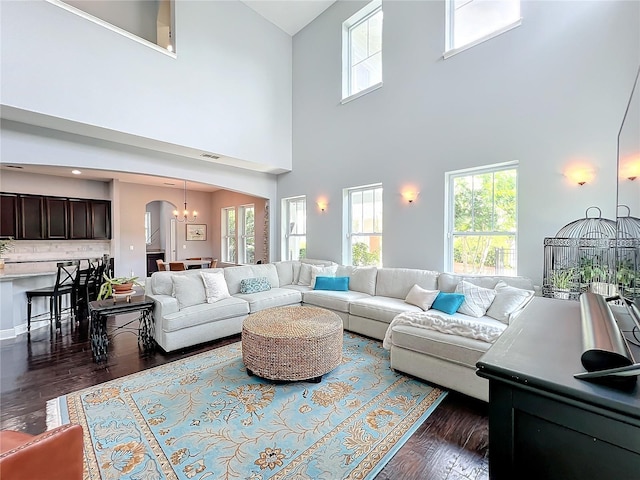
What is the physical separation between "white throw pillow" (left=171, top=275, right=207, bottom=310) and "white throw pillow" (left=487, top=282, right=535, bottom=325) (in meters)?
3.66

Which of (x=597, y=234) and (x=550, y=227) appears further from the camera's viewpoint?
(x=550, y=227)

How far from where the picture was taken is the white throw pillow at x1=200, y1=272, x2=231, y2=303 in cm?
405

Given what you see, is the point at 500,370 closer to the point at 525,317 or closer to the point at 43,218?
the point at 525,317

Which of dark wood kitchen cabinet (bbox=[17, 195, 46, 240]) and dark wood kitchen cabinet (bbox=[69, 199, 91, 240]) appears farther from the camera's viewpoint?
dark wood kitchen cabinet (bbox=[69, 199, 91, 240])

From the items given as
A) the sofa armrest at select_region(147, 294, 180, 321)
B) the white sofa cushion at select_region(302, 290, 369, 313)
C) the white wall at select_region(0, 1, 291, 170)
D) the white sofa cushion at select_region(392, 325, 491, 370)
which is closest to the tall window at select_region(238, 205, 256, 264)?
the white wall at select_region(0, 1, 291, 170)

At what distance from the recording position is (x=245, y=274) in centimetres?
489

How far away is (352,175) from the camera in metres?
5.60

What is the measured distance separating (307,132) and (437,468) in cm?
605

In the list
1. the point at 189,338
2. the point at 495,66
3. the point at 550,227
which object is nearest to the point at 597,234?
the point at 550,227

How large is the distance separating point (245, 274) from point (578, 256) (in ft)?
14.6

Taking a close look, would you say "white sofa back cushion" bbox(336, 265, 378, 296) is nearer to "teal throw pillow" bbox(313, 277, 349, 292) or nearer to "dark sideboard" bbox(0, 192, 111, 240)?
"teal throw pillow" bbox(313, 277, 349, 292)

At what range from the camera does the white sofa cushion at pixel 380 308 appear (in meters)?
3.68

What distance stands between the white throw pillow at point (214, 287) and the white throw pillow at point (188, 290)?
0.07m

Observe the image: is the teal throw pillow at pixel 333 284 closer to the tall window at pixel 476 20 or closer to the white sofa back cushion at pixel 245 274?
the white sofa back cushion at pixel 245 274
